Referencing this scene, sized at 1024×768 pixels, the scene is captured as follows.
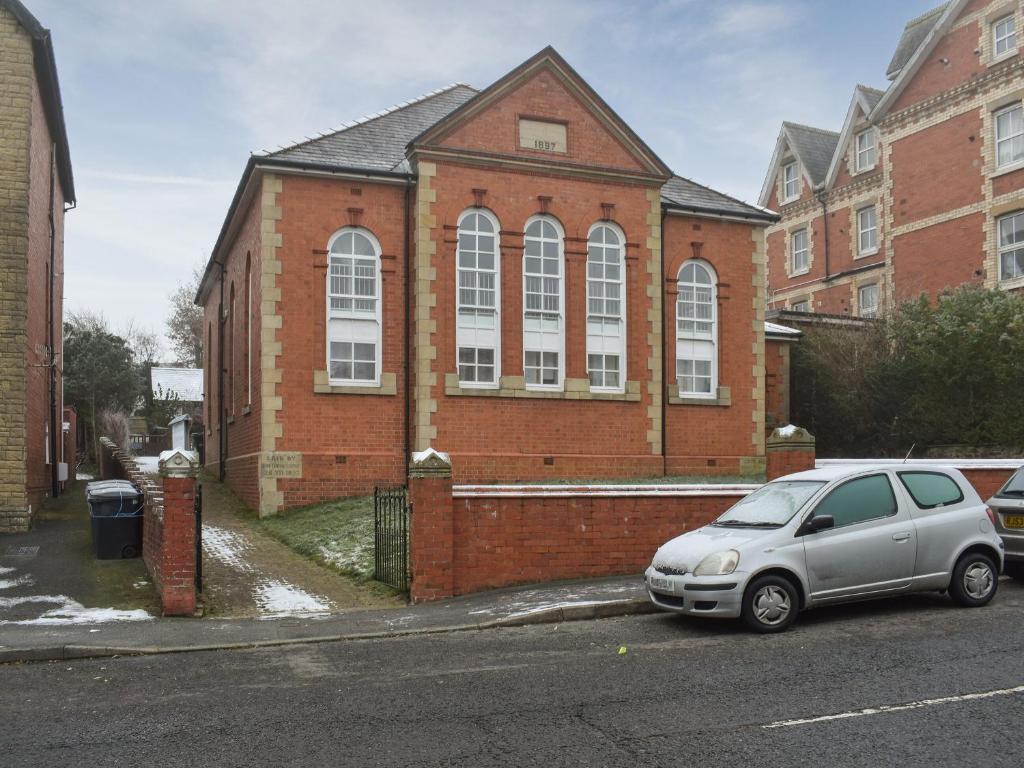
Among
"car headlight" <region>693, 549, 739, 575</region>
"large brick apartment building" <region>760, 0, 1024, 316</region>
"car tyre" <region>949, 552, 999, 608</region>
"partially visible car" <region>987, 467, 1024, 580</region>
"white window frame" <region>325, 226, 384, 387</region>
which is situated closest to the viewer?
"car headlight" <region>693, 549, 739, 575</region>

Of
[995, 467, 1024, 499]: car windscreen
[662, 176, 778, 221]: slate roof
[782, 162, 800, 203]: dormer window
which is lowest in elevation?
[995, 467, 1024, 499]: car windscreen

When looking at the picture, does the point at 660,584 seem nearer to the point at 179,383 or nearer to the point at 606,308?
the point at 606,308

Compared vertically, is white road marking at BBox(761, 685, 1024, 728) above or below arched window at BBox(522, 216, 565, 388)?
below

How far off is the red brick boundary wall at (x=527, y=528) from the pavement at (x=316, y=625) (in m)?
0.44

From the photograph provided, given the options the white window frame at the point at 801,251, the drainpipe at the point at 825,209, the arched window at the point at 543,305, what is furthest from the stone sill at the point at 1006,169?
the arched window at the point at 543,305

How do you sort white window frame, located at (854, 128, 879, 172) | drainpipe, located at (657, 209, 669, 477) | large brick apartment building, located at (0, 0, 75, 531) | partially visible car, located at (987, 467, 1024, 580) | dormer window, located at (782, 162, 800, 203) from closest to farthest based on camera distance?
partially visible car, located at (987, 467, 1024, 580) < large brick apartment building, located at (0, 0, 75, 531) < drainpipe, located at (657, 209, 669, 477) < white window frame, located at (854, 128, 879, 172) < dormer window, located at (782, 162, 800, 203)

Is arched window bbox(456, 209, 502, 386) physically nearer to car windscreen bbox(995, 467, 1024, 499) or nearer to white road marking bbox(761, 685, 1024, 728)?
car windscreen bbox(995, 467, 1024, 499)

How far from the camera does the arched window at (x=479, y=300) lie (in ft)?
69.4

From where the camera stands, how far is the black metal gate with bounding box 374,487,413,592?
12.6 meters

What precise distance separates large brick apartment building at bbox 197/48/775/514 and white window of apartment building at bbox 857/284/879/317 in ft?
48.5

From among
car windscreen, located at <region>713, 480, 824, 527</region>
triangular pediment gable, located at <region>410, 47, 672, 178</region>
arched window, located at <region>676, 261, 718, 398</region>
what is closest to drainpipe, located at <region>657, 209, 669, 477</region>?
arched window, located at <region>676, 261, 718, 398</region>

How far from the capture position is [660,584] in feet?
32.4

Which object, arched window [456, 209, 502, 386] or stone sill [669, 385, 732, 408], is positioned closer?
arched window [456, 209, 502, 386]

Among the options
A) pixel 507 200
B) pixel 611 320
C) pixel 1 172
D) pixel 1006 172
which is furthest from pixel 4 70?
pixel 1006 172
